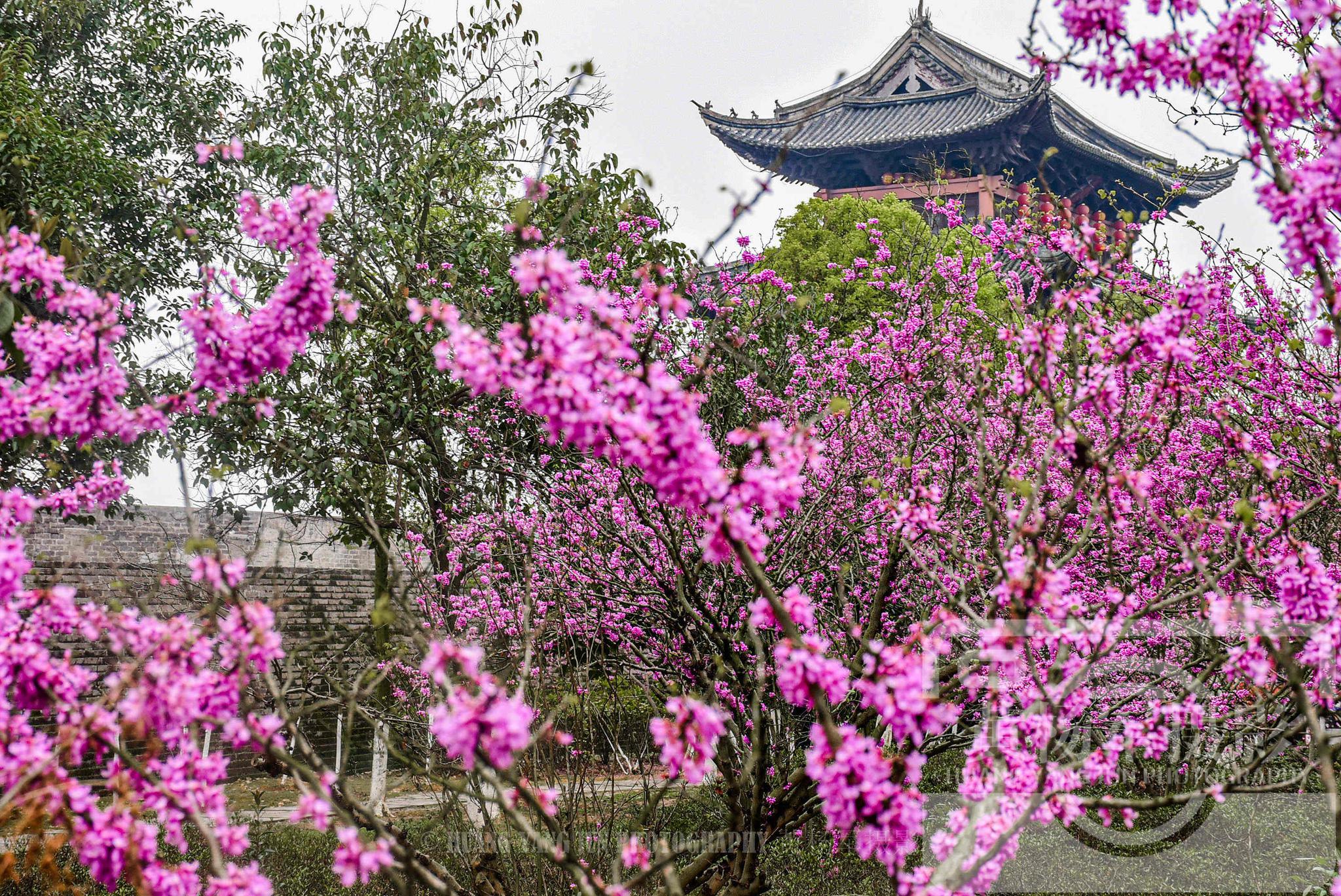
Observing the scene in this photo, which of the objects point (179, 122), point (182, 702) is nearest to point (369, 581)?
point (179, 122)

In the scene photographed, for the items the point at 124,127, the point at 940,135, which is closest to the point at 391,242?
the point at 124,127

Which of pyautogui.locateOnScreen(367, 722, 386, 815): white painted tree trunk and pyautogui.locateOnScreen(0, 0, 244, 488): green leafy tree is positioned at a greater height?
pyautogui.locateOnScreen(0, 0, 244, 488): green leafy tree

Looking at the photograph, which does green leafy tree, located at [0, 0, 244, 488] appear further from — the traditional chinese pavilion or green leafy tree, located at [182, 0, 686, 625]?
the traditional chinese pavilion

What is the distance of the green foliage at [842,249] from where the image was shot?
1382cm

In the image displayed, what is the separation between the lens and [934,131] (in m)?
23.7

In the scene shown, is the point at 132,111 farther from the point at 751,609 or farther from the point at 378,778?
the point at 751,609

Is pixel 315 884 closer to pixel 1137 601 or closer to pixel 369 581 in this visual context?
pixel 1137 601

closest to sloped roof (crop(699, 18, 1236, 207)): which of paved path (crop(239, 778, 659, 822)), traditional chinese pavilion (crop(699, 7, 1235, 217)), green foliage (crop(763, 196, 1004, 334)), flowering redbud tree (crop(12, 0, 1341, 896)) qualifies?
traditional chinese pavilion (crop(699, 7, 1235, 217))

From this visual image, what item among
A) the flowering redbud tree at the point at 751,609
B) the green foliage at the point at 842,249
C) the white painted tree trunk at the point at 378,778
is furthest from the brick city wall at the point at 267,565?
the flowering redbud tree at the point at 751,609

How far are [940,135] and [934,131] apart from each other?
538 mm

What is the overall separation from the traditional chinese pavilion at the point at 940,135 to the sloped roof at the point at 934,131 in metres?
0.03

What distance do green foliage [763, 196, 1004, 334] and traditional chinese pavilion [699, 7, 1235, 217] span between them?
7.33 m

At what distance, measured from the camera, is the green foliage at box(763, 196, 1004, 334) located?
1382cm

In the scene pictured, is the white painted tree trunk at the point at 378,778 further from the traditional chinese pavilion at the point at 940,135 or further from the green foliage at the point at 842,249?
the traditional chinese pavilion at the point at 940,135
